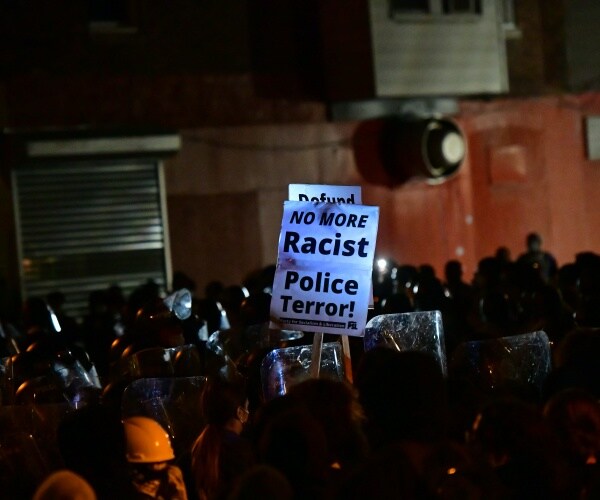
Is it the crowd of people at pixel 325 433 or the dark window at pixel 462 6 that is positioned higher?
the dark window at pixel 462 6

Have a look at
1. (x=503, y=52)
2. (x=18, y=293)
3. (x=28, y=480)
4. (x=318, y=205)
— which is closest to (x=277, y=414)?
(x=28, y=480)

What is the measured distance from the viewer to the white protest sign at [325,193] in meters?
7.61

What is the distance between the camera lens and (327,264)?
680 cm

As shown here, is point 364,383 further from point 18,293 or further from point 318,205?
point 18,293

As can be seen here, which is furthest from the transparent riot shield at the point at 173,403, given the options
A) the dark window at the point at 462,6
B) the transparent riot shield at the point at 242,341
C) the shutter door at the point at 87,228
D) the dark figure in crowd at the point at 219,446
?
the dark window at the point at 462,6

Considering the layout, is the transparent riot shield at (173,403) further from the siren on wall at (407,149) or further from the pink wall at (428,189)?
the siren on wall at (407,149)

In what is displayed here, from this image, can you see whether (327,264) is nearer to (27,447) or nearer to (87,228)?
(27,447)

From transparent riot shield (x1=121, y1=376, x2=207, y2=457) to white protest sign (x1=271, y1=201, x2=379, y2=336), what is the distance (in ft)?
2.16

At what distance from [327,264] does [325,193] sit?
936mm

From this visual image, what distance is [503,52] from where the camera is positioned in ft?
66.4

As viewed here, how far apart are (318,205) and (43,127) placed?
36.2 feet

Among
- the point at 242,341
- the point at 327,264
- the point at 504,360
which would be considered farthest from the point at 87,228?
the point at 504,360

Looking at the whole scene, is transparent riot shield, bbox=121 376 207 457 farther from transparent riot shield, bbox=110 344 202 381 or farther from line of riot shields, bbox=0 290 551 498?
transparent riot shield, bbox=110 344 202 381

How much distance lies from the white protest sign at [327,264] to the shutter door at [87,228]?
11.0 m
